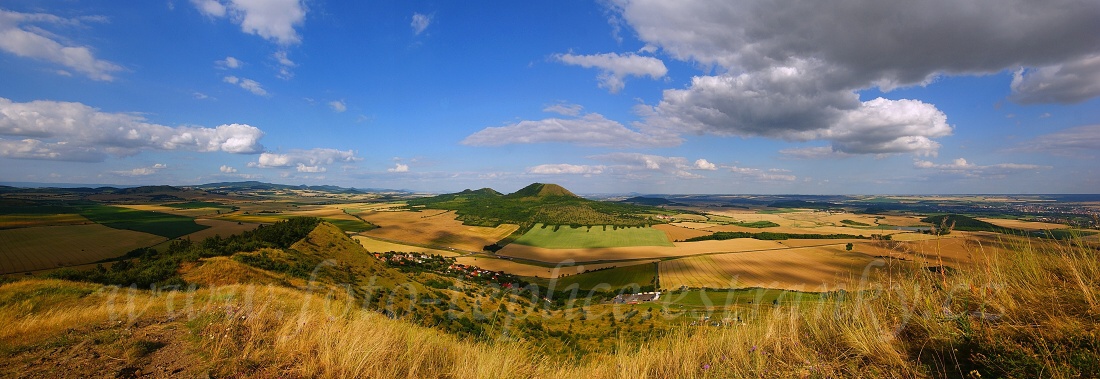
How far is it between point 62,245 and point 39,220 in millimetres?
24347

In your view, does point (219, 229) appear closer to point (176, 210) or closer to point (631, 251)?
point (176, 210)

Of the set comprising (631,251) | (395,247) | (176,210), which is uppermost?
(176,210)

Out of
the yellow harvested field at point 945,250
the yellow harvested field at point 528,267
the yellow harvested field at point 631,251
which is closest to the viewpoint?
the yellow harvested field at point 945,250

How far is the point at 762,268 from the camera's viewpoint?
6144 cm

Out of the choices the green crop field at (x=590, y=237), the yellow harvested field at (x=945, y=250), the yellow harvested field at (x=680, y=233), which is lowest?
the green crop field at (x=590, y=237)

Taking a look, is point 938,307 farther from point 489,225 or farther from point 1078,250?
point 489,225

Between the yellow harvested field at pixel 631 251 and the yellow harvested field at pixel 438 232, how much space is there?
12426mm

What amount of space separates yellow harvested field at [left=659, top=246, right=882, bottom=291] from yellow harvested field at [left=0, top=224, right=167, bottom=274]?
2692 inches

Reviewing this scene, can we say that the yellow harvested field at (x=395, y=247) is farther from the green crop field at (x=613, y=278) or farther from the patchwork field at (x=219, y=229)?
the green crop field at (x=613, y=278)

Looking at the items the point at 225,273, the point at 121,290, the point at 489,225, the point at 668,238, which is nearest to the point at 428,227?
the point at 489,225

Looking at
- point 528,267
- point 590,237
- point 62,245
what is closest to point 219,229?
point 62,245

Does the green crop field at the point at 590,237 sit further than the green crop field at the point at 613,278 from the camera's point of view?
Yes

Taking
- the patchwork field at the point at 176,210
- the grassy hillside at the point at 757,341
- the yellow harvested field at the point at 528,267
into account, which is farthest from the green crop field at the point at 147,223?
the grassy hillside at the point at 757,341

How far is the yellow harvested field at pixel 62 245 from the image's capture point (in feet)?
125
